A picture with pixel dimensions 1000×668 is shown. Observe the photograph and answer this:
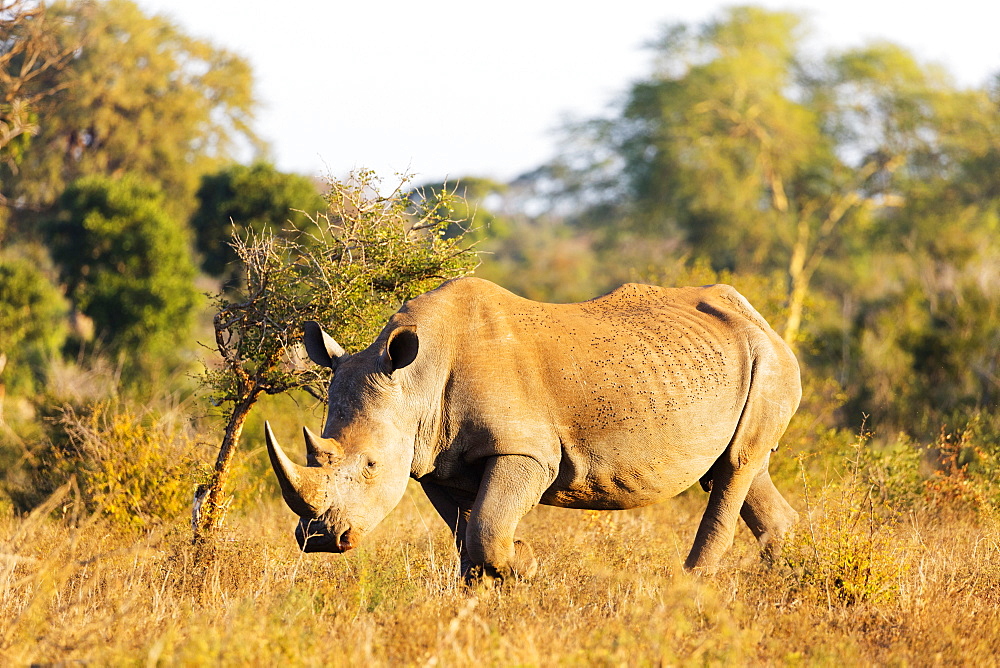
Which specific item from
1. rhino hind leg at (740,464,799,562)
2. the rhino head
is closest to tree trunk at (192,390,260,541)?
the rhino head

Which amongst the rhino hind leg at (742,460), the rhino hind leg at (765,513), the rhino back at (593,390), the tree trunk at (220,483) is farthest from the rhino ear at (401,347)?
the rhino hind leg at (765,513)

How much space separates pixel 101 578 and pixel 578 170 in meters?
31.0

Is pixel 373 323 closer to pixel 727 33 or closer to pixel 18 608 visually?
pixel 18 608

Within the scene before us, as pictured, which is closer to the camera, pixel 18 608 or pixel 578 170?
pixel 18 608

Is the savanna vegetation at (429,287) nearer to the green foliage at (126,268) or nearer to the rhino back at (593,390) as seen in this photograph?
the green foliage at (126,268)

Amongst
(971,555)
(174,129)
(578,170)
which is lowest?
(578,170)

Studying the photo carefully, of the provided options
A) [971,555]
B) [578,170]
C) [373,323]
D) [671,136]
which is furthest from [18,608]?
[578,170]

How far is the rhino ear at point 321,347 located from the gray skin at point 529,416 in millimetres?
13

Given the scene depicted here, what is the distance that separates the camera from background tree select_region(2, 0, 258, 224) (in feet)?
107

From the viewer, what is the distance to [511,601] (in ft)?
20.9

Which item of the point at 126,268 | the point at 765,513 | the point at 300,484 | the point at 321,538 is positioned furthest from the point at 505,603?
the point at 126,268

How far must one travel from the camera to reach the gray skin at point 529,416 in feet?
21.4

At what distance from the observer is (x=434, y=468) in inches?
271

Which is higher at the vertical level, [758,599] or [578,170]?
[758,599]
